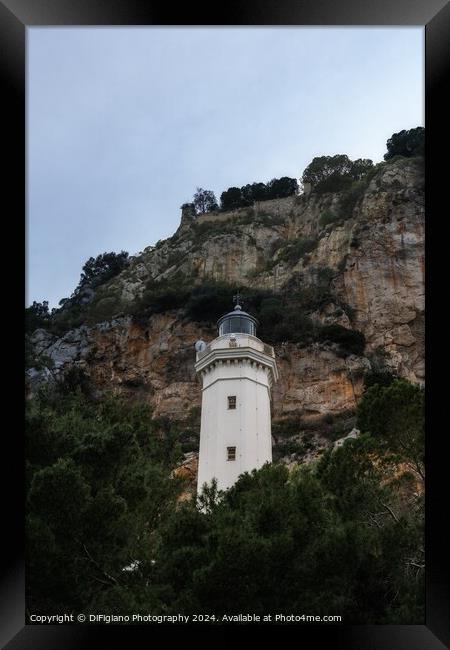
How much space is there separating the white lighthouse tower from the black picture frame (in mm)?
7505

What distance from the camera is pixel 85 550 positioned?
5.98 metres

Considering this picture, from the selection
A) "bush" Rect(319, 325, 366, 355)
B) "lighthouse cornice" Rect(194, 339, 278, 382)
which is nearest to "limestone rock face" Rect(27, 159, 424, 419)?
"bush" Rect(319, 325, 366, 355)

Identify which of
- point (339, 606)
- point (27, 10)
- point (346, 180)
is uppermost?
point (346, 180)

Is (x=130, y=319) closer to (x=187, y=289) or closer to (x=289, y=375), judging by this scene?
(x=187, y=289)

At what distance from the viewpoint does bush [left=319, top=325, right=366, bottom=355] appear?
65.6 feet

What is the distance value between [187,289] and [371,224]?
5.69 metres

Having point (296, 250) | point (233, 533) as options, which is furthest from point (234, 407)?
point (296, 250)

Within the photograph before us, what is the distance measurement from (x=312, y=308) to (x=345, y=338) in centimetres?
148

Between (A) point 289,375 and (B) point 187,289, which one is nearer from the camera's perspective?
(A) point 289,375

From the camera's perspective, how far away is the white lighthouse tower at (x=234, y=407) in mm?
11711

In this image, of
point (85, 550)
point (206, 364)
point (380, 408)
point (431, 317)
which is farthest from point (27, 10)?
point (206, 364)

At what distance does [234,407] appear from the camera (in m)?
12.1

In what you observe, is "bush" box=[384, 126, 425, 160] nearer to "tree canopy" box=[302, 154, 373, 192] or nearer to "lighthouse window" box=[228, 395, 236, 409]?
"tree canopy" box=[302, 154, 373, 192]

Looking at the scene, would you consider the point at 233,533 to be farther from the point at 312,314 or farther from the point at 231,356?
the point at 312,314
